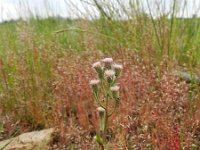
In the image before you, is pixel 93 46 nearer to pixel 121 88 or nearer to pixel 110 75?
pixel 121 88

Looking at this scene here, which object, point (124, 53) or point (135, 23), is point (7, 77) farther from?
point (135, 23)

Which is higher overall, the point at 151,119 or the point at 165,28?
the point at 165,28

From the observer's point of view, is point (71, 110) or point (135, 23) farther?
point (135, 23)

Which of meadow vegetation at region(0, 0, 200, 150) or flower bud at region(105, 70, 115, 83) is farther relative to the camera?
meadow vegetation at region(0, 0, 200, 150)

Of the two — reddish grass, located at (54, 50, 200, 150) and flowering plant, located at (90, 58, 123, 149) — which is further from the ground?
flowering plant, located at (90, 58, 123, 149)

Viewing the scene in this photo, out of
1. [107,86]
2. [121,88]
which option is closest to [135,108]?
[121,88]

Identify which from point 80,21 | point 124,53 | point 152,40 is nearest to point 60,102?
point 124,53

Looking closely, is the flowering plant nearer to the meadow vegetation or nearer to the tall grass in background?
the meadow vegetation

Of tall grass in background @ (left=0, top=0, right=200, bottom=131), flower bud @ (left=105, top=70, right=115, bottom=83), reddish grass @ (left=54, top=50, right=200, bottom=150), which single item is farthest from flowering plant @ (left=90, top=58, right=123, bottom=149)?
tall grass in background @ (left=0, top=0, right=200, bottom=131)
